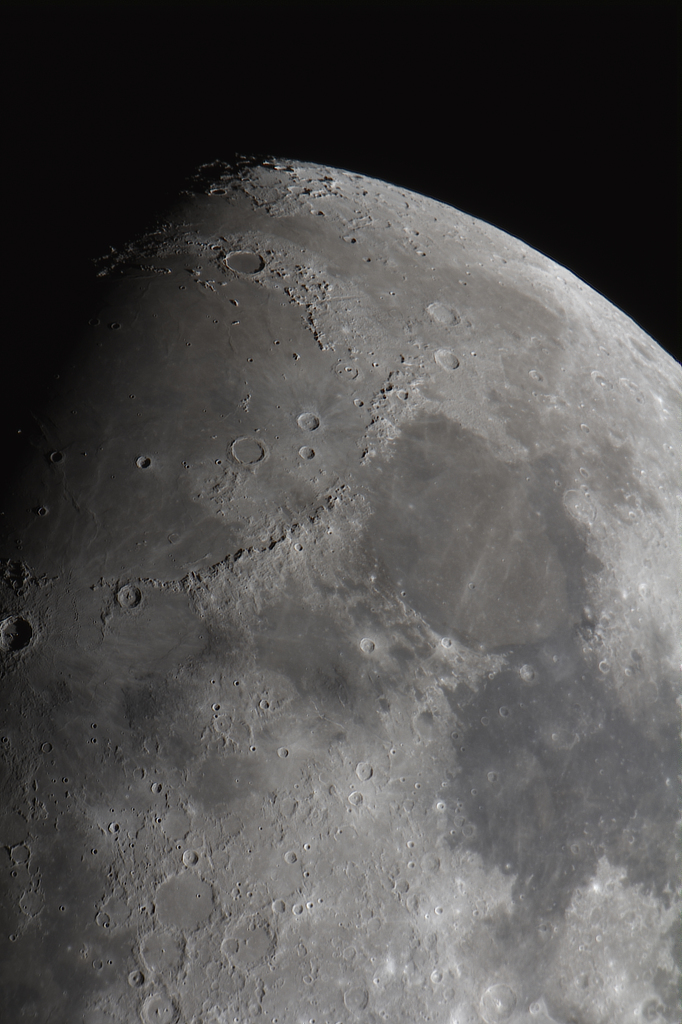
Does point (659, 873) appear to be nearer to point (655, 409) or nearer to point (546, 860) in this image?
point (546, 860)

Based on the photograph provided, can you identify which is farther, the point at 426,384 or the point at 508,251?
the point at 508,251

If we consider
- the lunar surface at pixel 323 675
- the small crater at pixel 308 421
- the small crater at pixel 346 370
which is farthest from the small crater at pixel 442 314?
the small crater at pixel 308 421

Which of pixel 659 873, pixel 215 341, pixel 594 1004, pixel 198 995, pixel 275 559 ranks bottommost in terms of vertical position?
pixel 198 995

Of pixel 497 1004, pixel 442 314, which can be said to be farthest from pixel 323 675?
pixel 442 314

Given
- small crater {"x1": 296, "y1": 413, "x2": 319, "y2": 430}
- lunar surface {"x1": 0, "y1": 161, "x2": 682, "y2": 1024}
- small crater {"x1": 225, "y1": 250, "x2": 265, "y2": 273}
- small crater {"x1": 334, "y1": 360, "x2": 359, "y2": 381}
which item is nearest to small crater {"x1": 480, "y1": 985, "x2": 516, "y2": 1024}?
lunar surface {"x1": 0, "y1": 161, "x2": 682, "y2": 1024}

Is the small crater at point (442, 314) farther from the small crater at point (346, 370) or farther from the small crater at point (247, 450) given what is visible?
Result: the small crater at point (247, 450)

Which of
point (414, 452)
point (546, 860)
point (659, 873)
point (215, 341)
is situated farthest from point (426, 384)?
point (659, 873)

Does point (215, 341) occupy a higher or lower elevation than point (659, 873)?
higher
